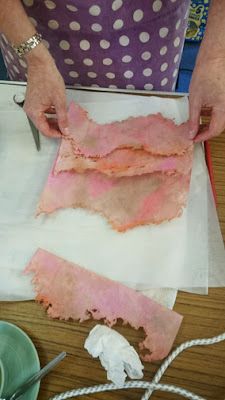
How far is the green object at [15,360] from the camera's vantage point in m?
0.45

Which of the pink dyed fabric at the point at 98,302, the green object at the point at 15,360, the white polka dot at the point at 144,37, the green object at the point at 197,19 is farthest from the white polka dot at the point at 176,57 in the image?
the green object at the point at 197,19

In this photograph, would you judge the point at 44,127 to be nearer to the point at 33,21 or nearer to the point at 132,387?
the point at 33,21

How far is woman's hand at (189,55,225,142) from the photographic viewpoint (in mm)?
587

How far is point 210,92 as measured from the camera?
59 centimetres

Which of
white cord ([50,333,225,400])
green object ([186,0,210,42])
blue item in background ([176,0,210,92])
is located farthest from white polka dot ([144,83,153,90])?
green object ([186,0,210,42])

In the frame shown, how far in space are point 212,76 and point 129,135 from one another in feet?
0.55

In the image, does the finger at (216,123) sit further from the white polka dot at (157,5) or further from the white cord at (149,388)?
the white cord at (149,388)

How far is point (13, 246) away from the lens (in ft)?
1.97

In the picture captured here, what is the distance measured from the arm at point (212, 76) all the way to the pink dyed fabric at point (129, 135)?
1.8 inches

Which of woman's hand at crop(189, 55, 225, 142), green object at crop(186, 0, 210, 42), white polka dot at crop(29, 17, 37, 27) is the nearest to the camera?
woman's hand at crop(189, 55, 225, 142)

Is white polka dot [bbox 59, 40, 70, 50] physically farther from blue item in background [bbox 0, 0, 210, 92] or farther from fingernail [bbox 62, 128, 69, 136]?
blue item in background [bbox 0, 0, 210, 92]

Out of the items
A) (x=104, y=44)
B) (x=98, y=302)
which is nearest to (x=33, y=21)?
(x=104, y=44)

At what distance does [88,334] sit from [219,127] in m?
0.37

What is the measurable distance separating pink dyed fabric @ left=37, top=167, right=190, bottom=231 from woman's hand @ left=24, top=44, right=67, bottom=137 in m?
0.10
